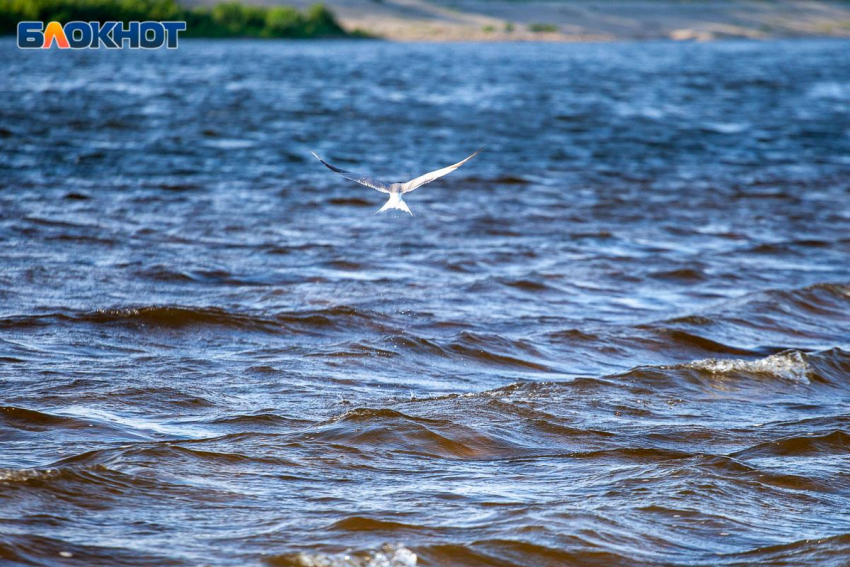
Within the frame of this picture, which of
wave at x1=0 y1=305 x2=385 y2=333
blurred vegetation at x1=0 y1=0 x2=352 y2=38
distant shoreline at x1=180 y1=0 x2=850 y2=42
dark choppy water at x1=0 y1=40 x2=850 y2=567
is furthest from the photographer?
distant shoreline at x1=180 y1=0 x2=850 y2=42

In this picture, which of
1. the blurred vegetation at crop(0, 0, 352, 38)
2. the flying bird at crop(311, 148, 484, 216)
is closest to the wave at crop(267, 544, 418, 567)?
the flying bird at crop(311, 148, 484, 216)

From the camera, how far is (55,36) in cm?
4828

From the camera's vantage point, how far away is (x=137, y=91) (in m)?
28.8

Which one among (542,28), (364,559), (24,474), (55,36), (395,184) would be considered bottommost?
(364,559)

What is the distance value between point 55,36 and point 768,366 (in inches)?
1839

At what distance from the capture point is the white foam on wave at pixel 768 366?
739 cm

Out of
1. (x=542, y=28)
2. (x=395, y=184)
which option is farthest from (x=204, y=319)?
(x=542, y=28)

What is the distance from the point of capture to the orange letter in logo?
45.7 m

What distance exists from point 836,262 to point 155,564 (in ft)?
29.0

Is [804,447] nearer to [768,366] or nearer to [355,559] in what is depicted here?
[768,366]

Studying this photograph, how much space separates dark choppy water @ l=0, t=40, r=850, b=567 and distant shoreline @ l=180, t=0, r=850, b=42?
191 ft

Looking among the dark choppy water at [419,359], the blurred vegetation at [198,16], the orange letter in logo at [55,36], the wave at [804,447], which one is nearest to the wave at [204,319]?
the dark choppy water at [419,359]

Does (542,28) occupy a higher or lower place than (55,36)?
higher

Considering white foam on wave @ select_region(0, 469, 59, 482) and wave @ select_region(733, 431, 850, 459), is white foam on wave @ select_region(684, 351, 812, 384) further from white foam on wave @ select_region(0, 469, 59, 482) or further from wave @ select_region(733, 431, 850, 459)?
white foam on wave @ select_region(0, 469, 59, 482)
